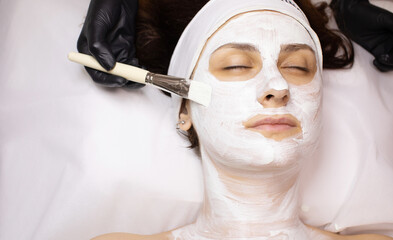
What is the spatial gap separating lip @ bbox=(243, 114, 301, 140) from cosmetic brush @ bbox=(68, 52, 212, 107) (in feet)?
0.51

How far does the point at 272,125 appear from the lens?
1343 millimetres

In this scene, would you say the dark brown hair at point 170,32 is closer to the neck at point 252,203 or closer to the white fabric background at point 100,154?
the white fabric background at point 100,154

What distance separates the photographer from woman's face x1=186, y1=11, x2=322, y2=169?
1.34 metres

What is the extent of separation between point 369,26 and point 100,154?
117cm

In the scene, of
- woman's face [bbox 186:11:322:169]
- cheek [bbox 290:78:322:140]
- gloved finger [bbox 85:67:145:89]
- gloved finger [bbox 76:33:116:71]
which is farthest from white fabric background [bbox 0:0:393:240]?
cheek [bbox 290:78:322:140]

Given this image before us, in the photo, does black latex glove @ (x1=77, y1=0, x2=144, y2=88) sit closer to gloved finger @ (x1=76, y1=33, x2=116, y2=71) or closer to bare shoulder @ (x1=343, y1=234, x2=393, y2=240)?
gloved finger @ (x1=76, y1=33, x2=116, y2=71)

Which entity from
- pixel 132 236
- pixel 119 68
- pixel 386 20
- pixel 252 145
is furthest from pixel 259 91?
pixel 386 20

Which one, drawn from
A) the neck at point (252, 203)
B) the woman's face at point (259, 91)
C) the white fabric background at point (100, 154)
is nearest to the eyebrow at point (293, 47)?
the woman's face at point (259, 91)

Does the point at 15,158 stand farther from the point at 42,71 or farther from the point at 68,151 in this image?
the point at 42,71

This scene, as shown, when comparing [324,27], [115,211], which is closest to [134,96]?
[115,211]

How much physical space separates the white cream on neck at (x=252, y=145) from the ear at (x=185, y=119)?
76 mm

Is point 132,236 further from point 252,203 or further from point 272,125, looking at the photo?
point 272,125

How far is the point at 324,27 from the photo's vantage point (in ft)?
6.26

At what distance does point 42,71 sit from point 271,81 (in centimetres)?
85
